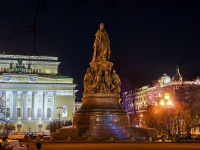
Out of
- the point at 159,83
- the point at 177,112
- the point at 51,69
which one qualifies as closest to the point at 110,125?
the point at 177,112

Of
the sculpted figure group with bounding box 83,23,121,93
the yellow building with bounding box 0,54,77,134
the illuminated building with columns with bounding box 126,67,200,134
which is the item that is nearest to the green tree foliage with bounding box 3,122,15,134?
the yellow building with bounding box 0,54,77,134

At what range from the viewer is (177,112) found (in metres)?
71.9

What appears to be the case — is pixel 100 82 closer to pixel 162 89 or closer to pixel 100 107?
pixel 100 107

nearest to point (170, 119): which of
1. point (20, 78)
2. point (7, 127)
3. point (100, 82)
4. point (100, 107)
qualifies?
point (100, 82)

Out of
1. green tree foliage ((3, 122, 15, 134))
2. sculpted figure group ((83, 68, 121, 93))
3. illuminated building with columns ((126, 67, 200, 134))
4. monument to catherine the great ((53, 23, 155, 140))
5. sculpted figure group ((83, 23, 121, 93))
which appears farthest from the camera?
illuminated building with columns ((126, 67, 200, 134))

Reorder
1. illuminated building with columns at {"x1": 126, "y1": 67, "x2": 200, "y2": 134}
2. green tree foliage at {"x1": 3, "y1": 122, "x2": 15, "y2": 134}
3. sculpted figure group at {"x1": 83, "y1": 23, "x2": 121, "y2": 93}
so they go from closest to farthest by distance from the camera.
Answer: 1. sculpted figure group at {"x1": 83, "y1": 23, "x2": 121, "y2": 93}
2. green tree foliage at {"x1": 3, "y1": 122, "x2": 15, "y2": 134}
3. illuminated building with columns at {"x1": 126, "y1": 67, "x2": 200, "y2": 134}

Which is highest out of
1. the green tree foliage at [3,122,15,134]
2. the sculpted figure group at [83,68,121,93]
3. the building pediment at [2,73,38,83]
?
the building pediment at [2,73,38,83]

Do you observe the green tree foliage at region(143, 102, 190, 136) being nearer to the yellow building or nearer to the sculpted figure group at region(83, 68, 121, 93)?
the sculpted figure group at region(83, 68, 121, 93)

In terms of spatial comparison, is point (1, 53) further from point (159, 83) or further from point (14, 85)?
point (159, 83)

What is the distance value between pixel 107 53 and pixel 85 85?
4171 mm

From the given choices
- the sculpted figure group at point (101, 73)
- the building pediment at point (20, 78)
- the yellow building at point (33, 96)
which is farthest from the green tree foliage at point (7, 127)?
the sculpted figure group at point (101, 73)

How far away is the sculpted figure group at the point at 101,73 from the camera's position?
44.0 metres

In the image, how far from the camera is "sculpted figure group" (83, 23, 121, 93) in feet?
144

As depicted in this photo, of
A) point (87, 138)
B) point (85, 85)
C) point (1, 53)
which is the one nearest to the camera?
point (87, 138)
